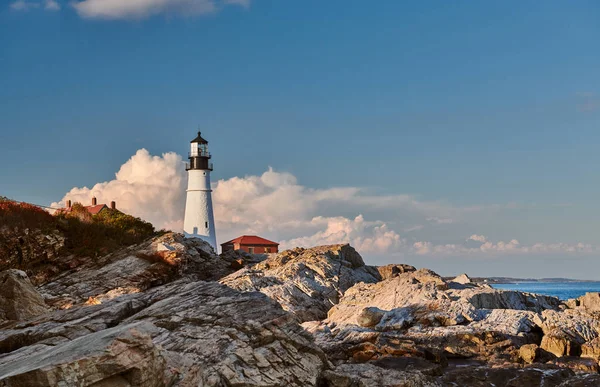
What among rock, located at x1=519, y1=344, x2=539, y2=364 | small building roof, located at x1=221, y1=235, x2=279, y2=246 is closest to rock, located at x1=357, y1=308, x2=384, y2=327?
rock, located at x1=519, y1=344, x2=539, y2=364

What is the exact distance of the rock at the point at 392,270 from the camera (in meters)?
38.3

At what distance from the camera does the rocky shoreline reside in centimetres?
1063

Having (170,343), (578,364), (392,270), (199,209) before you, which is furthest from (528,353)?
(199,209)

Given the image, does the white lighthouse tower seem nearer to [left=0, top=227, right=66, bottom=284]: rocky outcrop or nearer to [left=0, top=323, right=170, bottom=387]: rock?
[left=0, top=227, right=66, bottom=284]: rocky outcrop

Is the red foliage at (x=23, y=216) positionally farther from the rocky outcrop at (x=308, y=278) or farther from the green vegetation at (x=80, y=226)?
the rocky outcrop at (x=308, y=278)

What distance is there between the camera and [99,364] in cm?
938

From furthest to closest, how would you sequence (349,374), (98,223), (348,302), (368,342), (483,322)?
1. (98,223)
2. (348,302)
3. (483,322)
4. (368,342)
5. (349,374)

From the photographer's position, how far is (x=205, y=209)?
60.2 m

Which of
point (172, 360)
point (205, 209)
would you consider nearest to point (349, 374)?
point (172, 360)

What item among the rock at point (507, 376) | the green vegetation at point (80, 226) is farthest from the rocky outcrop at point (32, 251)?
the rock at point (507, 376)

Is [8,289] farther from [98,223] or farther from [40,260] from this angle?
[98,223]

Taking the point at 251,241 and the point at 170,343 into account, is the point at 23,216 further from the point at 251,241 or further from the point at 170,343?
the point at 251,241

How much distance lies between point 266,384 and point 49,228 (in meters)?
28.2

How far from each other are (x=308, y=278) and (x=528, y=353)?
14.7m
